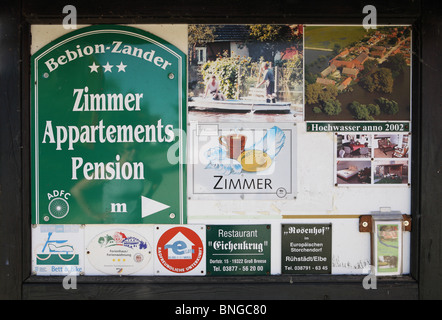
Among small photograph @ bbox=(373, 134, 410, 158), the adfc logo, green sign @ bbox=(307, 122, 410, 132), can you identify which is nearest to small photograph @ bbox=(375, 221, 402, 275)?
small photograph @ bbox=(373, 134, 410, 158)

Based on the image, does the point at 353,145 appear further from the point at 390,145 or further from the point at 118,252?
the point at 118,252

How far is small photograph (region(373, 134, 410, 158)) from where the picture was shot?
3.05 meters

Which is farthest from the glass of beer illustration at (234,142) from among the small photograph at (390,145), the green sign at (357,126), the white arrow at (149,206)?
the small photograph at (390,145)

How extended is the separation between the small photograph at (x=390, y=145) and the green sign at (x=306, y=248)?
672mm

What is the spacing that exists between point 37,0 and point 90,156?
3.84 feet

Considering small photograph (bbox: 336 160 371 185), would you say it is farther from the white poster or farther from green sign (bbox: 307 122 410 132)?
the white poster

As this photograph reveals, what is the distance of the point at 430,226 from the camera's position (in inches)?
117

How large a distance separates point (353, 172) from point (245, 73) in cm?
109

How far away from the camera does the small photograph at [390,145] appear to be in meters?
3.05

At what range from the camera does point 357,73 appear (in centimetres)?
305

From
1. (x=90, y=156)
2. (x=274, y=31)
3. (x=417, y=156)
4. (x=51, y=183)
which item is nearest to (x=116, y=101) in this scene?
(x=90, y=156)

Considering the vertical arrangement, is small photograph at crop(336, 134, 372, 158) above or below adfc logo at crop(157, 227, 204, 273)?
above

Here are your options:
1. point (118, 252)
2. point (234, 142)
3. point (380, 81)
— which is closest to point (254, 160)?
point (234, 142)

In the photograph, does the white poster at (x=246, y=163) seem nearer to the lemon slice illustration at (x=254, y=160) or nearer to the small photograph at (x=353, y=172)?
the lemon slice illustration at (x=254, y=160)
